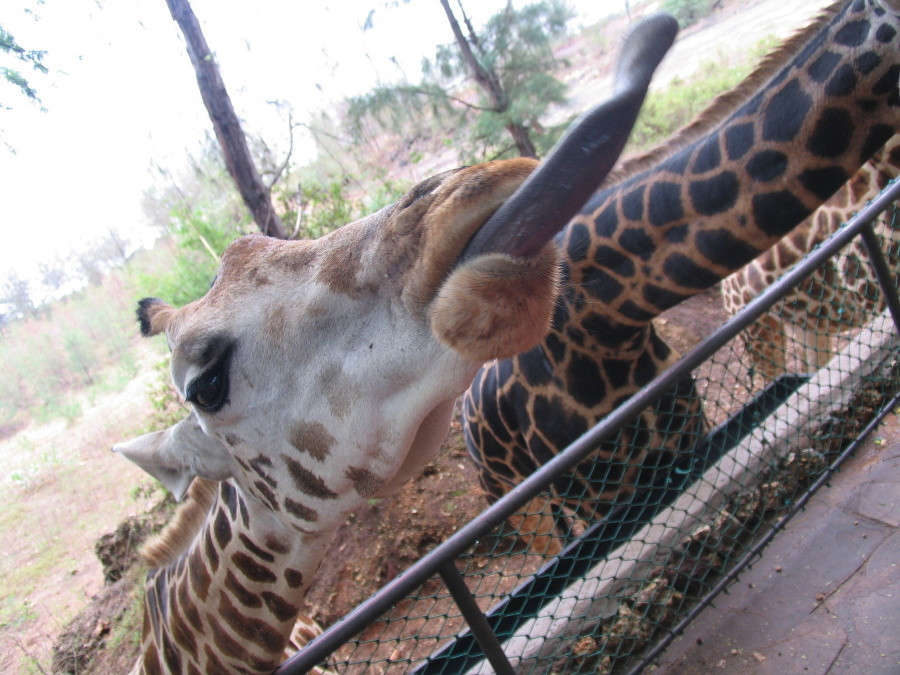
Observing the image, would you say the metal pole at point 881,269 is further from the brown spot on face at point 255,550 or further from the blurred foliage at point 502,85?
the blurred foliage at point 502,85

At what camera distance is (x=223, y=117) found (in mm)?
5777

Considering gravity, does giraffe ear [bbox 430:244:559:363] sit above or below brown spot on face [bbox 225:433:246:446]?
above

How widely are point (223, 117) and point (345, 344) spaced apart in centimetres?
543

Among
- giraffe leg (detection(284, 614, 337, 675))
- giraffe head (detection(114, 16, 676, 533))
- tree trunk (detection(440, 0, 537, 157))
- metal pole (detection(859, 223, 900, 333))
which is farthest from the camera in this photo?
tree trunk (detection(440, 0, 537, 157))

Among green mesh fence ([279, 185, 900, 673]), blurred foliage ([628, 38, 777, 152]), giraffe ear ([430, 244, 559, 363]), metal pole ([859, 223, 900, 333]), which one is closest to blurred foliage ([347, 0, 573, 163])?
blurred foliage ([628, 38, 777, 152])

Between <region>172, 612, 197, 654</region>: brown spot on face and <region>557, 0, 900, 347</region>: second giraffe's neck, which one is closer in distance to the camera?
<region>557, 0, 900, 347</region>: second giraffe's neck

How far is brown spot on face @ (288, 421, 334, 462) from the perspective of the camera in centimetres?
144

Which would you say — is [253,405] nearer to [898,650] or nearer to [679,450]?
[679,450]

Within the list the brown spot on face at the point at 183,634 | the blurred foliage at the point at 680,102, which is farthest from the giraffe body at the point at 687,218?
the blurred foliage at the point at 680,102

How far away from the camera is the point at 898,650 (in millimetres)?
1797

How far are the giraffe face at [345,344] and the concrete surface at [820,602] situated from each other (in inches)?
56.1

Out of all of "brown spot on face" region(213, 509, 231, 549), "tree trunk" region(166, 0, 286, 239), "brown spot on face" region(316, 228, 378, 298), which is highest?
"tree trunk" region(166, 0, 286, 239)

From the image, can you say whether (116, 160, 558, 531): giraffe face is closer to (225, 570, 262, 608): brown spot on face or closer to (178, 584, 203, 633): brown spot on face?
(225, 570, 262, 608): brown spot on face

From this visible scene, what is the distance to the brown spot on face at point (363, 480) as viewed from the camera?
1435 mm
